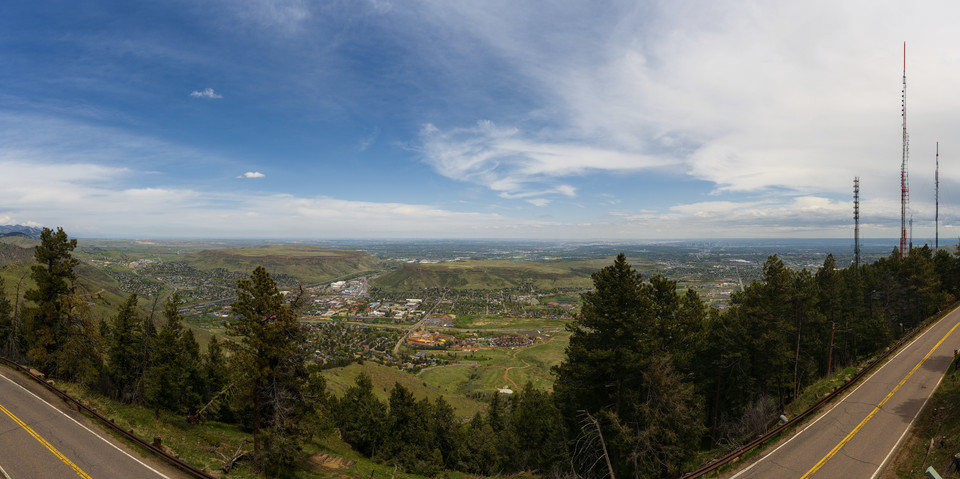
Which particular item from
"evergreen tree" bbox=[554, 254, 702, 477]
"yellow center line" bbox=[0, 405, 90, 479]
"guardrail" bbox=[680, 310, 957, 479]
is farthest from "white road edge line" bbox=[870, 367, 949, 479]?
"yellow center line" bbox=[0, 405, 90, 479]

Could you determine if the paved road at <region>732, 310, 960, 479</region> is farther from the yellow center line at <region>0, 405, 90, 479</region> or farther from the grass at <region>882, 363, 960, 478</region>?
the yellow center line at <region>0, 405, 90, 479</region>

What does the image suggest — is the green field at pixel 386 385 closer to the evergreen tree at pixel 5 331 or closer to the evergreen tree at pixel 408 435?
the evergreen tree at pixel 408 435

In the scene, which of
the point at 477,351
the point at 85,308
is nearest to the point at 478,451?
the point at 85,308

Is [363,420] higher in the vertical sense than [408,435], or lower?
higher

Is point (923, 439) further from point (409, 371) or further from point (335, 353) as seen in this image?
point (335, 353)

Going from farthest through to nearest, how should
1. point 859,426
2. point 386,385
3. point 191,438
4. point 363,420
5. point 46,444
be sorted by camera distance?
point 386,385 < point 363,420 < point 191,438 < point 859,426 < point 46,444

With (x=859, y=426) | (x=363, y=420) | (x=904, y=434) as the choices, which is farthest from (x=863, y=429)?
(x=363, y=420)

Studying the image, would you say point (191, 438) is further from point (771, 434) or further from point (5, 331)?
point (5, 331)

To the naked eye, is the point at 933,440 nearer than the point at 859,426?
Yes
